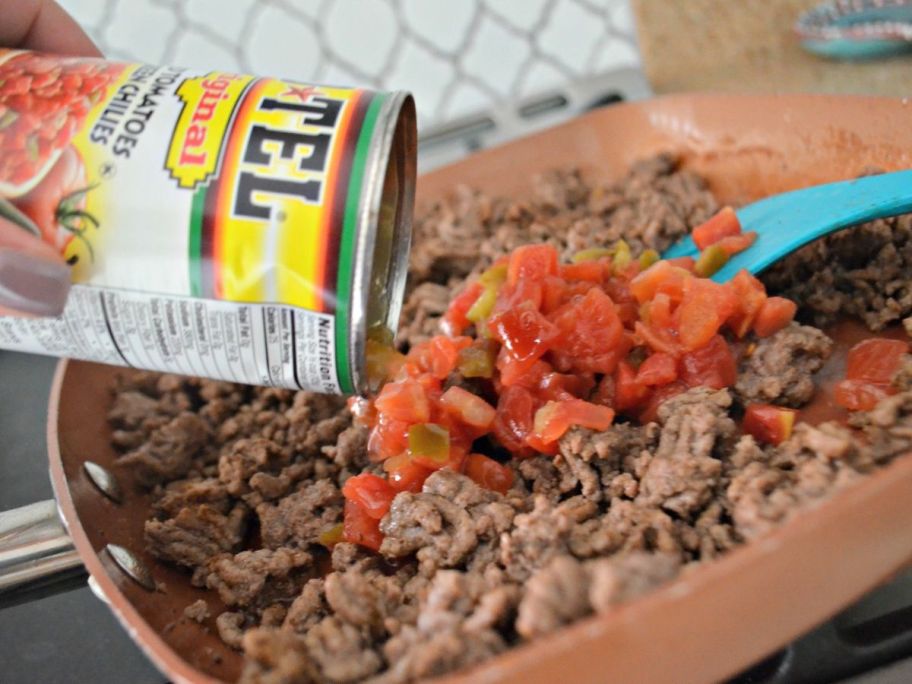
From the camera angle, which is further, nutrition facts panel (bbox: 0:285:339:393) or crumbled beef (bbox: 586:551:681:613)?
nutrition facts panel (bbox: 0:285:339:393)

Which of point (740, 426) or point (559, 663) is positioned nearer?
point (559, 663)

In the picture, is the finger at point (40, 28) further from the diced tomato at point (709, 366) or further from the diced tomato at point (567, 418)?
the diced tomato at point (709, 366)

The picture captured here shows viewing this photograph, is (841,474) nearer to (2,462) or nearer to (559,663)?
(559,663)

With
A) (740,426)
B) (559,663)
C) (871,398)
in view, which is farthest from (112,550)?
(871,398)

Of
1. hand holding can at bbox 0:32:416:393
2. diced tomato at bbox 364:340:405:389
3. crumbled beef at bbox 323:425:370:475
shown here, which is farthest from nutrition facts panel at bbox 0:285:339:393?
crumbled beef at bbox 323:425:370:475

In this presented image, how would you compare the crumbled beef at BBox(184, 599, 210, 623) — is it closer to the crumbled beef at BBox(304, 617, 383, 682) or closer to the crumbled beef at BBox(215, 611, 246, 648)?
the crumbled beef at BBox(215, 611, 246, 648)
